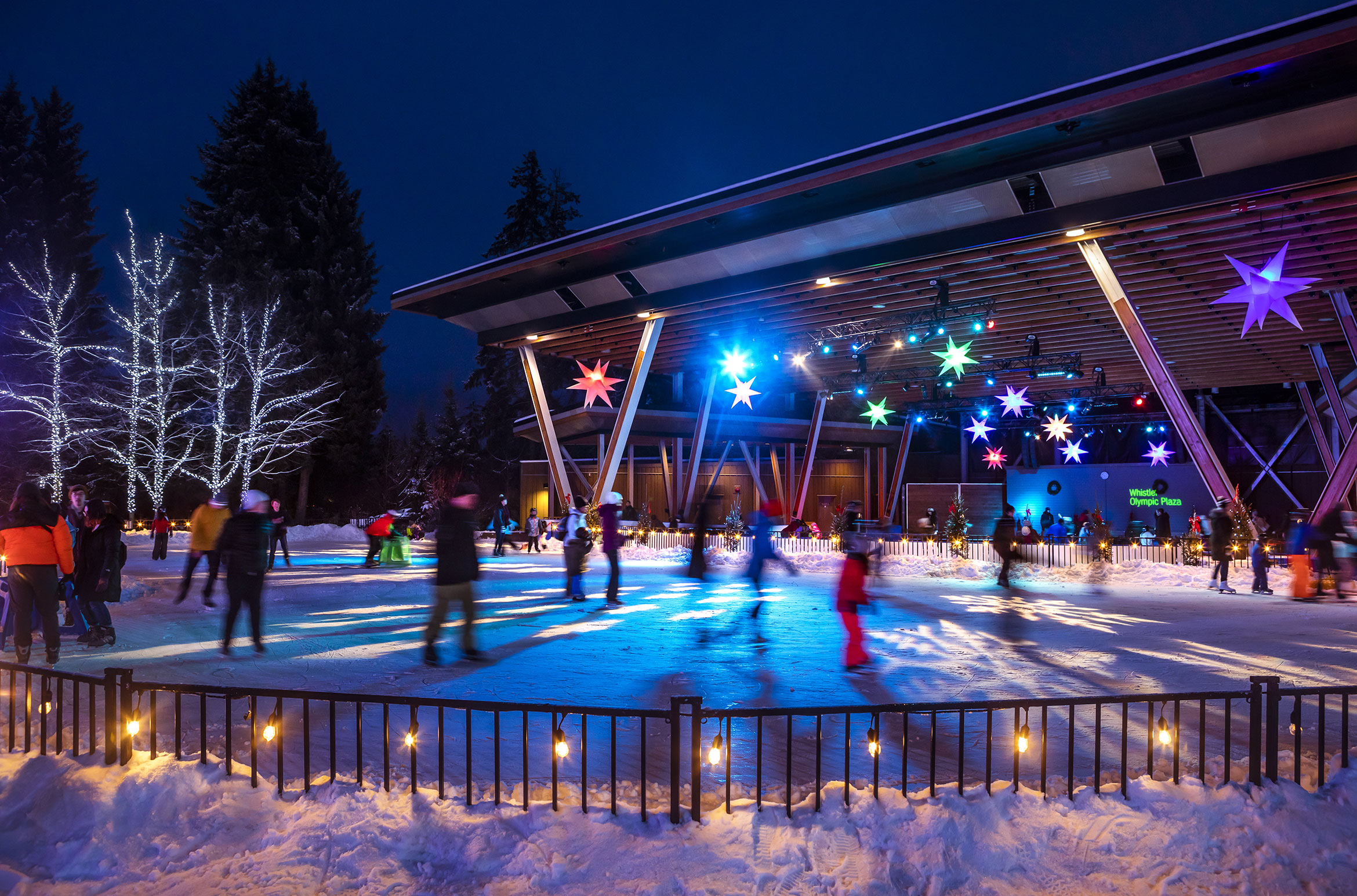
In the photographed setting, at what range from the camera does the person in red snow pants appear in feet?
22.7

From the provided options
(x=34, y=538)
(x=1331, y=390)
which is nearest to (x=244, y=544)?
(x=34, y=538)

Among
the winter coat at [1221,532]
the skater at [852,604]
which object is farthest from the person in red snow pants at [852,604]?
the winter coat at [1221,532]

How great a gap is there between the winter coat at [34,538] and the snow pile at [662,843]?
3378 millimetres

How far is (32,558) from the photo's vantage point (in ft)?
21.2

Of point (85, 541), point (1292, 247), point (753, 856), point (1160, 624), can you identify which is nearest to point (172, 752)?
point (753, 856)

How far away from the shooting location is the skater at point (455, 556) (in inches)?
263

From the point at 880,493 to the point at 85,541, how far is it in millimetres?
31184

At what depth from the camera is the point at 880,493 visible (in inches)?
1364

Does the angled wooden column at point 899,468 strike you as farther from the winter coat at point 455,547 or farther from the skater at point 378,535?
the winter coat at point 455,547

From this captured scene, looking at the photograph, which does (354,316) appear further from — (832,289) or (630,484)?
(832,289)

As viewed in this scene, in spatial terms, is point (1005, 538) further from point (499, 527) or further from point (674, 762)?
point (499, 527)

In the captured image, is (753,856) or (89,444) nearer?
(753,856)

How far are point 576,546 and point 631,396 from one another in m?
10.2

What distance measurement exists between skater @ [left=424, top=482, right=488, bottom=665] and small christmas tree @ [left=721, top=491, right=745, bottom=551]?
47.6 feet
